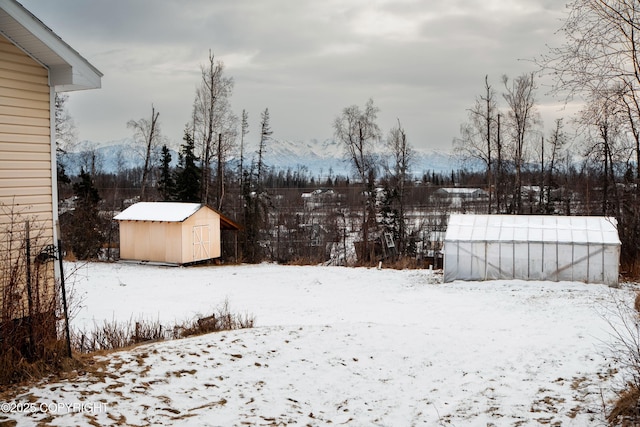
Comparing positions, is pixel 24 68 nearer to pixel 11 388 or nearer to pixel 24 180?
pixel 24 180

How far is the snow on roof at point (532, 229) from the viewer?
17.9 m

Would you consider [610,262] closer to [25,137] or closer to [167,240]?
[25,137]

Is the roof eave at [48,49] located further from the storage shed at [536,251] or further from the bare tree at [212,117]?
the bare tree at [212,117]

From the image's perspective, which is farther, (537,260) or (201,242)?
(201,242)

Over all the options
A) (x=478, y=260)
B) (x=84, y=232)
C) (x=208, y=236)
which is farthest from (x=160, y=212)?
(x=478, y=260)

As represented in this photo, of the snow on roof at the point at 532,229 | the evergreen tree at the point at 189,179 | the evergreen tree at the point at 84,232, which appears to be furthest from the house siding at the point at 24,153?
the evergreen tree at the point at 189,179

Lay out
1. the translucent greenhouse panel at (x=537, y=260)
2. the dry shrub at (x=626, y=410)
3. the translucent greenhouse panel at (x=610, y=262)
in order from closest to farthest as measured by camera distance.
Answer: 1. the dry shrub at (x=626, y=410)
2. the translucent greenhouse panel at (x=610, y=262)
3. the translucent greenhouse panel at (x=537, y=260)

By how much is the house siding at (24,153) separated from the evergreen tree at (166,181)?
27.4 m

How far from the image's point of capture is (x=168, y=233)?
23.8m

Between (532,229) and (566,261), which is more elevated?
(532,229)

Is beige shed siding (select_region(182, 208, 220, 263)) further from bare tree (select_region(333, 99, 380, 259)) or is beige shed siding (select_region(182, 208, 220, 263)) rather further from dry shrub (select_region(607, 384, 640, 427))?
dry shrub (select_region(607, 384, 640, 427))

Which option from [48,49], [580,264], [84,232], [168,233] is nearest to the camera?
[48,49]

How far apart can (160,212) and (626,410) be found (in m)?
22.2

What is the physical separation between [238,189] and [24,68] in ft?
105
